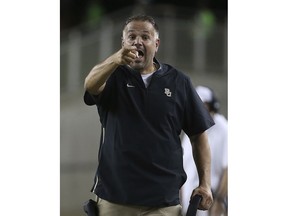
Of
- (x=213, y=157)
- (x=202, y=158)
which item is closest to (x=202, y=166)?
(x=202, y=158)

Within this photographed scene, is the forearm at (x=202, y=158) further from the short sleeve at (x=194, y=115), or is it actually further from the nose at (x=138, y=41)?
the nose at (x=138, y=41)

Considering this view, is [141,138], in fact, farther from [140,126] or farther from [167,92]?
[167,92]

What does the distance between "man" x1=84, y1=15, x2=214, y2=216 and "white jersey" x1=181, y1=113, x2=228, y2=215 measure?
0.21 feet

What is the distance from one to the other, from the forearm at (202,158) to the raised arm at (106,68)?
1.24ft

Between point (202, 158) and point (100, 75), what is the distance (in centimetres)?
47

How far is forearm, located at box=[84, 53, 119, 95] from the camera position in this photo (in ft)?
8.14

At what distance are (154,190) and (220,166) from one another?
0.47m

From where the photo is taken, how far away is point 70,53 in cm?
359

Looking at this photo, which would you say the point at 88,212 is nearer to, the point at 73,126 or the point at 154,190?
the point at 154,190

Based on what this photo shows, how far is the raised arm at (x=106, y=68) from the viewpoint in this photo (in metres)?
2.46

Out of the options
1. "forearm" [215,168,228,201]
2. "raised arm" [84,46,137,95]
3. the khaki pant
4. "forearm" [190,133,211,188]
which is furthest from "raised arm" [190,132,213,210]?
"raised arm" [84,46,137,95]

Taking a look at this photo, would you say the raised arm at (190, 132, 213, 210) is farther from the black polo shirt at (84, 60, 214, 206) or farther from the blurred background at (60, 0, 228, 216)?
the blurred background at (60, 0, 228, 216)
